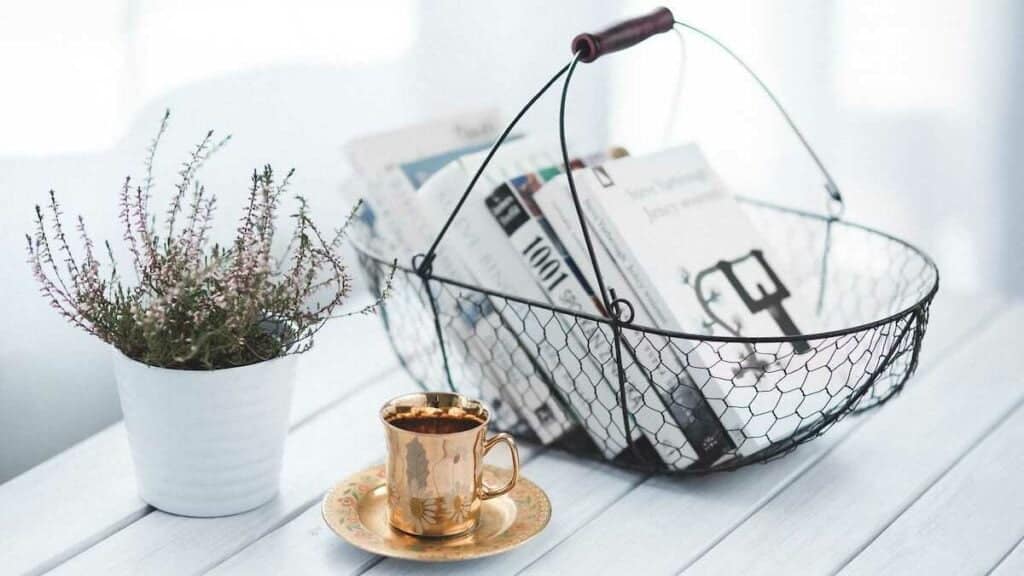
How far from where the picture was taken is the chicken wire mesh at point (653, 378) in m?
0.77

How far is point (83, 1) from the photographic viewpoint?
881mm

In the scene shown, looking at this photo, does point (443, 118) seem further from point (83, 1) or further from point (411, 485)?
point (411, 485)

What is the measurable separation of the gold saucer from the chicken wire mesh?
3.0 inches

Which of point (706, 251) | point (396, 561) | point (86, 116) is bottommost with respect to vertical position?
point (396, 561)

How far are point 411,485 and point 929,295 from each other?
361 mm

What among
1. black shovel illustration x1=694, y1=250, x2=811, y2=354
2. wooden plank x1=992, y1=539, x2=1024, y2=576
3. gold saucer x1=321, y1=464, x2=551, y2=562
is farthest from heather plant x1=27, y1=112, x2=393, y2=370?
wooden plank x1=992, y1=539, x2=1024, y2=576

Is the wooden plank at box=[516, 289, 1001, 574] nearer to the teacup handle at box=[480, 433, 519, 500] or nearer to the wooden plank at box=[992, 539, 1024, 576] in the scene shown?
the teacup handle at box=[480, 433, 519, 500]

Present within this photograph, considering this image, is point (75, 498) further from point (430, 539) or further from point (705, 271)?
point (705, 271)

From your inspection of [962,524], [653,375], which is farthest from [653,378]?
[962,524]

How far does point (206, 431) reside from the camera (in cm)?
71

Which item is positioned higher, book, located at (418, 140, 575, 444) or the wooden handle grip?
the wooden handle grip

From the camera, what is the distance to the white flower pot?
0.70m

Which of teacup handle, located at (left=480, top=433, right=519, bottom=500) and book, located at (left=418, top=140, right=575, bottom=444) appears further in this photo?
book, located at (left=418, top=140, right=575, bottom=444)

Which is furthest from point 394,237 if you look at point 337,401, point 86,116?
point 86,116
